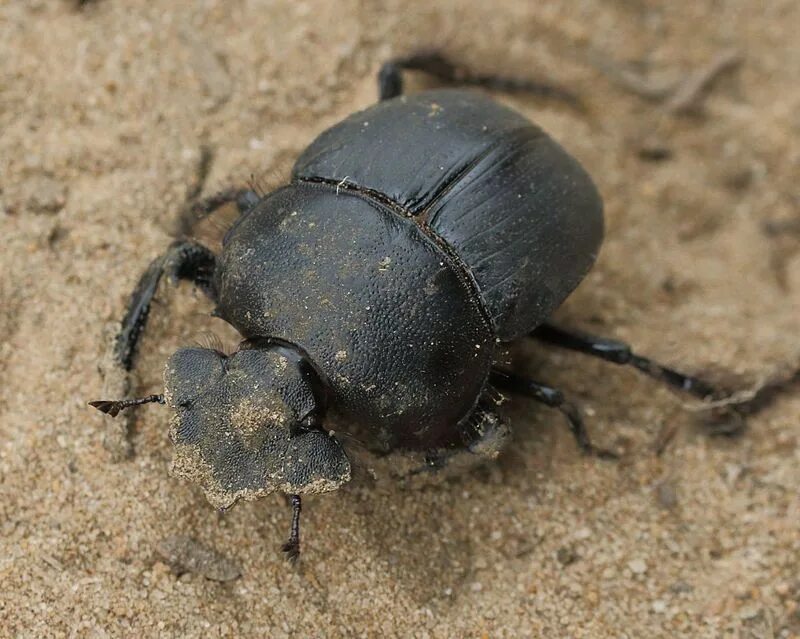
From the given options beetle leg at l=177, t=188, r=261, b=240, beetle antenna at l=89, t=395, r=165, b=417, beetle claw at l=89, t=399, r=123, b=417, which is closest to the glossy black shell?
beetle leg at l=177, t=188, r=261, b=240

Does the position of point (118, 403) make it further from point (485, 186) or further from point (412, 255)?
point (485, 186)

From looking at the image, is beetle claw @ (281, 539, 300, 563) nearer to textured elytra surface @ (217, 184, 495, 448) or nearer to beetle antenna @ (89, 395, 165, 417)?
textured elytra surface @ (217, 184, 495, 448)

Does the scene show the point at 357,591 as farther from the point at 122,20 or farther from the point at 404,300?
the point at 122,20

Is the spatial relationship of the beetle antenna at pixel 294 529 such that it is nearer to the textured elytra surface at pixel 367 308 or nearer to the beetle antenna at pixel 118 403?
the textured elytra surface at pixel 367 308

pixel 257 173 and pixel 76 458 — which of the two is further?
pixel 257 173

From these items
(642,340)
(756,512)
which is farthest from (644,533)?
(642,340)

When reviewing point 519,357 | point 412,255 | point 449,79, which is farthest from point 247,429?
point 449,79

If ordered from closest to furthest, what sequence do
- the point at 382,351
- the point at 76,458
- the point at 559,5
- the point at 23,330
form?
the point at 382,351 < the point at 76,458 < the point at 23,330 < the point at 559,5
